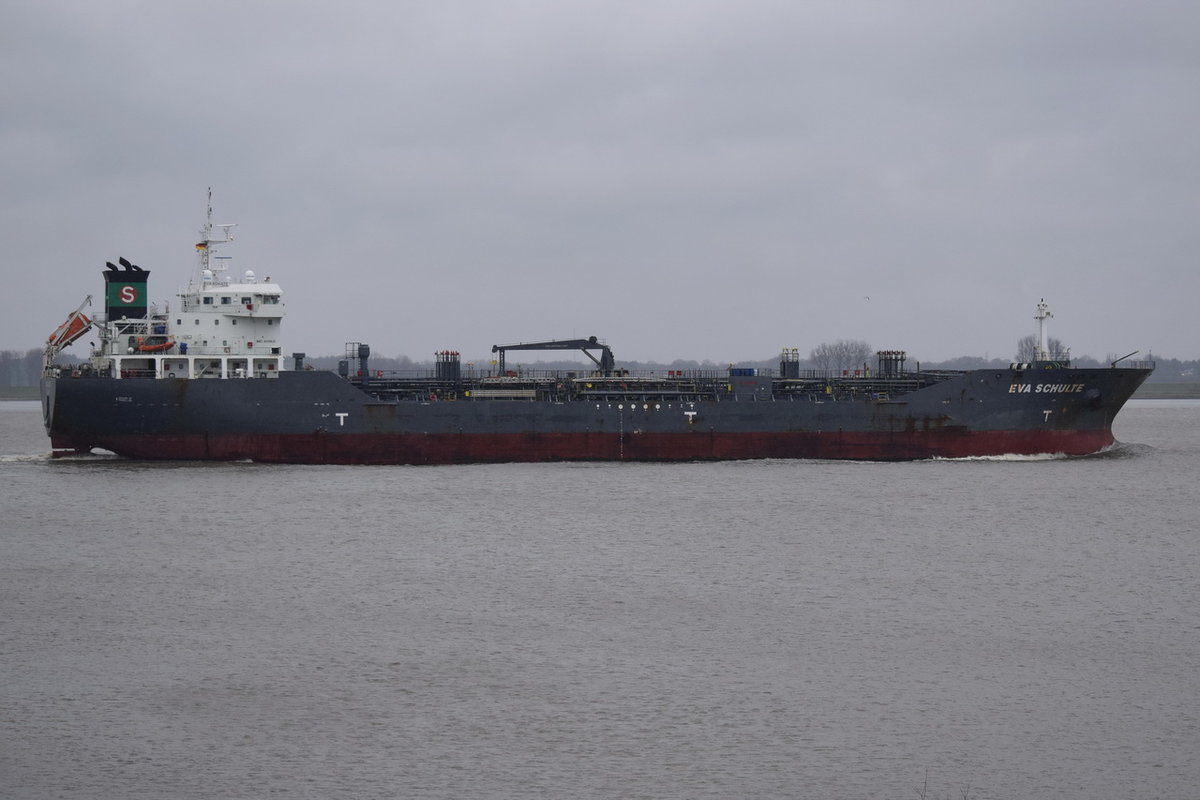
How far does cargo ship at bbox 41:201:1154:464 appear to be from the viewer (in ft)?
120

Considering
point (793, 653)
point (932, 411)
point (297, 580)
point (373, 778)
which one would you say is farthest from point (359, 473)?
point (373, 778)

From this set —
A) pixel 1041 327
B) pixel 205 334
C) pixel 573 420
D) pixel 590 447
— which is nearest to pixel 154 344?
Answer: pixel 205 334

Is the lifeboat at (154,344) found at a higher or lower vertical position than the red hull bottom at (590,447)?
higher

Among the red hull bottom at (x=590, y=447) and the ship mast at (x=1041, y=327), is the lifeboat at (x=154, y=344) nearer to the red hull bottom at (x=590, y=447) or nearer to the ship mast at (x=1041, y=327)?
the red hull bottom at (x=590, y=447)

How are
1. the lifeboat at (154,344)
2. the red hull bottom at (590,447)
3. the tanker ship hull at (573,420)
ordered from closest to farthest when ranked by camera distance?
1. the tanker ship hull at (573,420)
2. the red hull bottom at (590,447)
3. the lifeboat at (154,344)

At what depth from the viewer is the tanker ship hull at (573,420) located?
36375mm

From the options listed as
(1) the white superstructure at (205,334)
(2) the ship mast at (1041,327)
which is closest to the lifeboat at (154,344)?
(1) the white superstructure at (205,334)

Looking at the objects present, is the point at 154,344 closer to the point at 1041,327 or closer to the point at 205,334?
the point at 205,334

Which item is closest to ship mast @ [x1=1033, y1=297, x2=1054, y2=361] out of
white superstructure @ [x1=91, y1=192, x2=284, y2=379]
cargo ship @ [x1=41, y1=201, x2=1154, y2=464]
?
cargo ship @ [x1=41, y1=201, x2=1154, y2=464]

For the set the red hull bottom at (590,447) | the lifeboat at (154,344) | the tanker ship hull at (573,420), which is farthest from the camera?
the lifeboat at (154,344)

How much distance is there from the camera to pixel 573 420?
38.7 meters

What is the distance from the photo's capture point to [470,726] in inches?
584

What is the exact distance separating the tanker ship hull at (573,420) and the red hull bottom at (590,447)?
4cm

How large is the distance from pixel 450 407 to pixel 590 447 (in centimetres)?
473
